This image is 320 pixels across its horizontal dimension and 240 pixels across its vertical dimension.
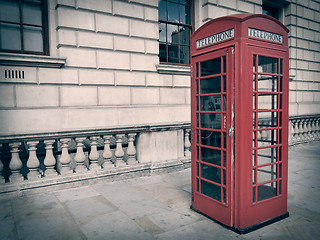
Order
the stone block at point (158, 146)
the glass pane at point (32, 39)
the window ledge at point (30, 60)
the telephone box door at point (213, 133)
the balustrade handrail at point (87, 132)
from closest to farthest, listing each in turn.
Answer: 1. the telephone box door at point (213, 133)
2. the balustrade handrail at point (87, 132)
3. the window ledge at point (30, 60)
4. the stone block at point (158, 146)
5. the glass pane at point (32, 39)

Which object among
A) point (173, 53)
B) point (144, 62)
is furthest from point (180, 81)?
point (144, 62)

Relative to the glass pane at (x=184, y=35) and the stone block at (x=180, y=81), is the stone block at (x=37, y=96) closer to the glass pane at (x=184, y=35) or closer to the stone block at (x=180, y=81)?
the stone block at (x=180, y=81)

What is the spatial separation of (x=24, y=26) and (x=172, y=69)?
3876mm

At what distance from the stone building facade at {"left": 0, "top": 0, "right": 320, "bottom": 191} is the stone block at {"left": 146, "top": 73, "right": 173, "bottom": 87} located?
0.03 m

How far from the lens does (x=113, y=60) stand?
257 inches

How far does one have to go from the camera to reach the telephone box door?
3.00m

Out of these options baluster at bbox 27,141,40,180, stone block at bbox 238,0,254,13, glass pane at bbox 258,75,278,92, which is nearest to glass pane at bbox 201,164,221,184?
glass pane at bbox 258,75,278,92

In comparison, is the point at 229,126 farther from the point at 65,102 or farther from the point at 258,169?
the point at 65,102

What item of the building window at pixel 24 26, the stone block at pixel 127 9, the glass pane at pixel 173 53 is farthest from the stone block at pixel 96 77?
the glass pane at pixel 173 53

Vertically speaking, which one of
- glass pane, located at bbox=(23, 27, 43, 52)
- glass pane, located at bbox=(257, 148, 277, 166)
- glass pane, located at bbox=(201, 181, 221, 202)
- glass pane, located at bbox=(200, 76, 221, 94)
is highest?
glass pane, located at bbox=(23, 27, 43, 52)

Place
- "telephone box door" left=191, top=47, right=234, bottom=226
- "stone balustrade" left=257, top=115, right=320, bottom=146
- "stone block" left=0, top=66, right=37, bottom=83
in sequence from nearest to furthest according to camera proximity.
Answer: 1. "telephone box door" left=191, top=47, right=234, bottom=226
2. "stone block" left=0, top=66, right=37, bottom=83
3. "stone balustrade" left=257, top=115, right=320, bottom=146

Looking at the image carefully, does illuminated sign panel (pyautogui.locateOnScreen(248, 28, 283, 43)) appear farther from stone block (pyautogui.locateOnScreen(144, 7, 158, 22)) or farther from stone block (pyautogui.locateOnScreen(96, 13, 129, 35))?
stone block (pyautogui.locateOnScreen(144, 7, 158, 22))

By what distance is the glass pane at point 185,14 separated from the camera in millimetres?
8023

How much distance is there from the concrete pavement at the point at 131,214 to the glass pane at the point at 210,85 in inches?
67.6
